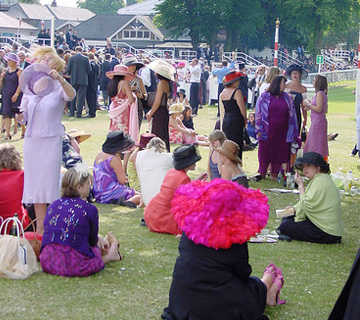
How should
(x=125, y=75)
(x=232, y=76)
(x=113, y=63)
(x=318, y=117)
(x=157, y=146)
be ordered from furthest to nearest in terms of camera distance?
(x=113, y=63)
(x=318, y=117)
(x=125, y=75)
(x=232, y=76)
(x=157, y=146)

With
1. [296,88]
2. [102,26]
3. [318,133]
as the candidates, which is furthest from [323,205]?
[102,26]

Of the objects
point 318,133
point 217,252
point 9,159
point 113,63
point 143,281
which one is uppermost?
point 113,63

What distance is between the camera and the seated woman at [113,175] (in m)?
8.75

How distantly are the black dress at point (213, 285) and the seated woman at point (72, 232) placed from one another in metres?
1.22

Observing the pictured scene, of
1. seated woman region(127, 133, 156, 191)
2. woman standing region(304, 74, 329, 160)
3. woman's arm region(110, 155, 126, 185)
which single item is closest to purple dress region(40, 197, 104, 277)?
woman's arm region(110, 155, 126, 185)

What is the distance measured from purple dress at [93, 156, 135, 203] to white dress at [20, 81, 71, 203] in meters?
2.07

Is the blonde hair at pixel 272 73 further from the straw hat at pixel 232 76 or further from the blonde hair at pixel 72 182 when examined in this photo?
the blonde hair at pixel 72 182

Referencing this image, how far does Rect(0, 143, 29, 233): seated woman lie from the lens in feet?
21.7

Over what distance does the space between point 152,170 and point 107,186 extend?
877mm

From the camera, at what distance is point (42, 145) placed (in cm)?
672

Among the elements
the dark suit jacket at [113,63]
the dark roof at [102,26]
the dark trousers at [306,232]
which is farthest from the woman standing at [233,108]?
the dark roof at [102,26]

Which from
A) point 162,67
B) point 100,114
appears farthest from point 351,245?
point 100,114

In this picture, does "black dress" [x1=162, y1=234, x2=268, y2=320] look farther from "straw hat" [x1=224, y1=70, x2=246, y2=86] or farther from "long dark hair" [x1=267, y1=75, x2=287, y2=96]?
"long dark hair" [x1=267, y1=75, x2=287, y2=96]

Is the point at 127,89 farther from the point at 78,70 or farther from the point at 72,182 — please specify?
the point at 78,70
